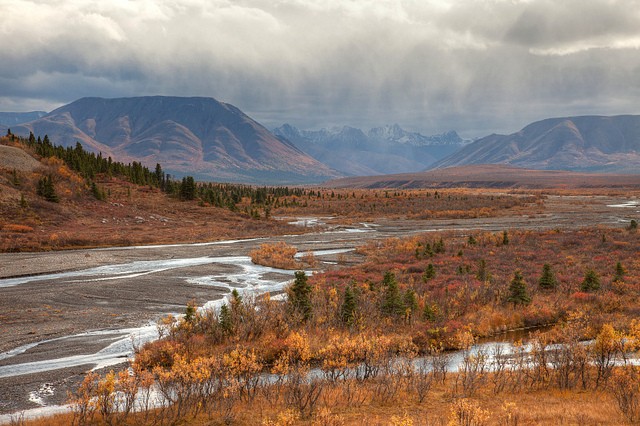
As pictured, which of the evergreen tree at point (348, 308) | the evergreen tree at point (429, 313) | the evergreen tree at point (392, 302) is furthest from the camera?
the evergreen tree at point (392, 302)

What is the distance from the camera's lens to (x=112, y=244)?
57688 millimetres

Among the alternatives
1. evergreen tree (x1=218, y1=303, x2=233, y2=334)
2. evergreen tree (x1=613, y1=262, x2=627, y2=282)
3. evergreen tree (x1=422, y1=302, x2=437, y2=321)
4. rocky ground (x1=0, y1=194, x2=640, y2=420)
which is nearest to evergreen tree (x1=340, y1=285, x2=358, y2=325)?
evergreen tree (x1=422, y1=302, x2=437, y2=321)

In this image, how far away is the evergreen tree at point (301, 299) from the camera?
24594 millimetres

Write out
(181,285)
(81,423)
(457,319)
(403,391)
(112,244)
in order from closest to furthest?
1. (81,423)
2. (403,391)
3. (457,319)
4. (181,285)
5. (112,244)

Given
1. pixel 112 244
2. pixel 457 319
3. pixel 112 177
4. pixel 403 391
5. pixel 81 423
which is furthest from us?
pixel 112 177

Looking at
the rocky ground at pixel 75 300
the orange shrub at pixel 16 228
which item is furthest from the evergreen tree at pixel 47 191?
the rocky ground at pixel 75 300

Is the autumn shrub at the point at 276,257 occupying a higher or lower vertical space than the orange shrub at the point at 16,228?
lower

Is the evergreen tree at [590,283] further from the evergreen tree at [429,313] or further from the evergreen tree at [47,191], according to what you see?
the evergreen tree at [47,191]

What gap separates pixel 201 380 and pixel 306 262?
32.3m

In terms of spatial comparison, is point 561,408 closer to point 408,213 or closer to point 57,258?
point 57,258

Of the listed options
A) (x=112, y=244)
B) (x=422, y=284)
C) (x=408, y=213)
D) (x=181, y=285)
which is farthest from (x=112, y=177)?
(x=422, y=284)

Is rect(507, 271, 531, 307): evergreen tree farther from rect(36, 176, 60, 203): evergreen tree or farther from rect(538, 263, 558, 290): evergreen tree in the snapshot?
rect(36, 176, 60, 203): evergreen tree

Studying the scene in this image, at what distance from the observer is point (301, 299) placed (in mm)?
25219

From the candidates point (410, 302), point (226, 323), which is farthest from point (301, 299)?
point (410, 302)
